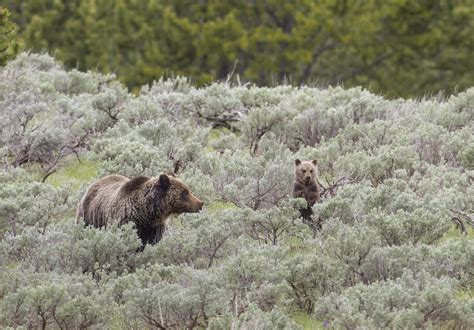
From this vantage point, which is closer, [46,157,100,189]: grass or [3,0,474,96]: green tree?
[46,157,100,189]: grass

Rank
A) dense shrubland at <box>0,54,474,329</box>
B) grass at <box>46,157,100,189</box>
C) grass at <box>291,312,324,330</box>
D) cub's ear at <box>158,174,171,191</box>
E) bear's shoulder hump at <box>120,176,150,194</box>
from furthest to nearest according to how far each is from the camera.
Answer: grass at <box>46,157,100,189</box>, bear's shoulder hump at <box>120,176,150,194</box>, cub's ear at <box>158,174,171,191</box>, grass at <box>291,312,324,330</box>, dense shrubland at <box>0,54,474,329</box>

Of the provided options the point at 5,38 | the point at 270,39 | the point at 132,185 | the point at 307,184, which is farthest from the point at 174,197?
the point at 270,39

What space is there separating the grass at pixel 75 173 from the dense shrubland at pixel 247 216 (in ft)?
0.21

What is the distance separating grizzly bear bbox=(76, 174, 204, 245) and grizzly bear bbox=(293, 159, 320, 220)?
183 centimetres

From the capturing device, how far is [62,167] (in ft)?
42.9

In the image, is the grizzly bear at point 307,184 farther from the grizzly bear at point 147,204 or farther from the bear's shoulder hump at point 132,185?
the bear's shoulder hump at point 132,185

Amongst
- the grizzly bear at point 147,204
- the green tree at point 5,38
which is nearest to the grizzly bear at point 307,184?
the grizzly bear at point 147,204

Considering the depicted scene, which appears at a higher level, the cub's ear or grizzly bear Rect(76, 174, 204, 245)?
the cub's ear

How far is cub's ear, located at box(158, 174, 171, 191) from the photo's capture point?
942 centimetres

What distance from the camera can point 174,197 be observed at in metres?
9.46

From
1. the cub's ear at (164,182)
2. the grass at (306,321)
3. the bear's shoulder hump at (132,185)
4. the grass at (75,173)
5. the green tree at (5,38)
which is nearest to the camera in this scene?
the grass at (306,321)

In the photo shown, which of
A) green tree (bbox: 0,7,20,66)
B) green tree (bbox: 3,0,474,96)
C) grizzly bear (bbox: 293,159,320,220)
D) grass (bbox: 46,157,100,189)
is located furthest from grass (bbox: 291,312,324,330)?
green tree (bbox: 3,0,474,96)

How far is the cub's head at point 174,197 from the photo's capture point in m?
9.44

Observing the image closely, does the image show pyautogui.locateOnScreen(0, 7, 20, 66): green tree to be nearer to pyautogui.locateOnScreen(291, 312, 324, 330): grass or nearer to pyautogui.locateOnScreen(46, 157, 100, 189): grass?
pyautogui.locateOnScreen(46, 157, 100, 189): grass
